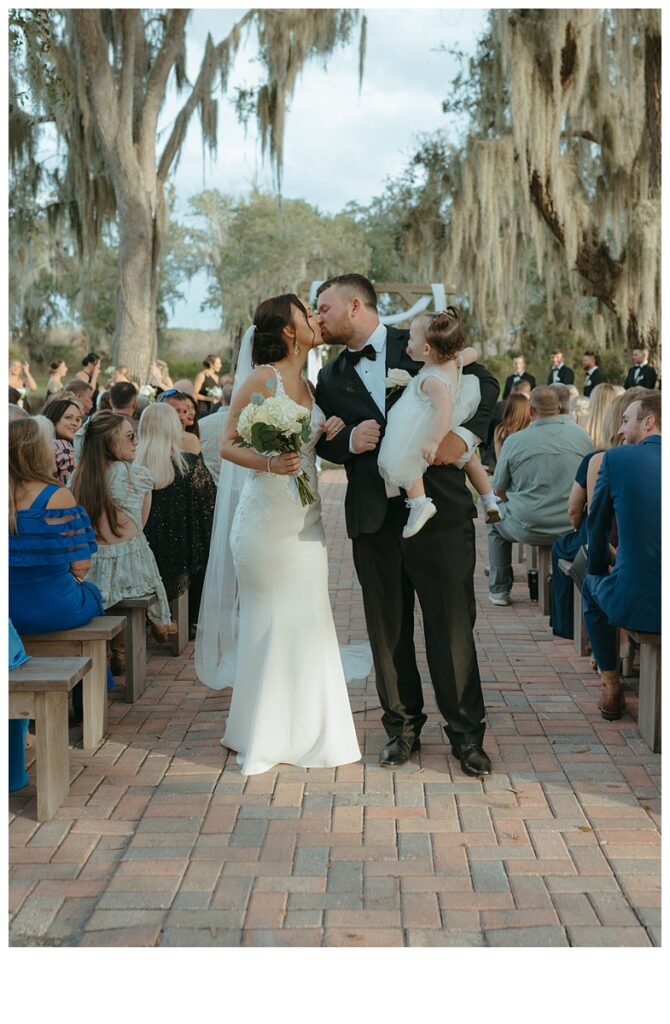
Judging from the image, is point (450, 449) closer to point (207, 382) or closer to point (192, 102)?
point (207, 382)

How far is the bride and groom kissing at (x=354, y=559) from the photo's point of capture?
434cm

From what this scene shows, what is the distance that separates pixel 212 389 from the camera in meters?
13.5

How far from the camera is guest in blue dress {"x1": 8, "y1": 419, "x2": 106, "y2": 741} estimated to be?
4566 millimetres

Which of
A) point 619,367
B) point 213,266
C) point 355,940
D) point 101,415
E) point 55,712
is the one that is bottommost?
point 355,940

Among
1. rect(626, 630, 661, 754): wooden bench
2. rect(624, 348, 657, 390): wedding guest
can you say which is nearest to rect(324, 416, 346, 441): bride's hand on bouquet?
rect(626, 630, 661, 754): wooden bench

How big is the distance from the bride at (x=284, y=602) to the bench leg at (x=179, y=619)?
1.88 m

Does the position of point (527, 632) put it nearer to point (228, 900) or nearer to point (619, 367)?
point (228, 900)

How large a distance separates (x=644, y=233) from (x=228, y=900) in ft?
57.9

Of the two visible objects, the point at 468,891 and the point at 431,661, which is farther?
the point at 431,661

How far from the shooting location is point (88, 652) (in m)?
4.86

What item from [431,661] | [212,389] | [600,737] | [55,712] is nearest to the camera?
[55,712]

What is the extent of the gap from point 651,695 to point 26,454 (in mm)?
2905

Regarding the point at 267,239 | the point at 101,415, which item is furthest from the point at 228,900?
the point at 267,239

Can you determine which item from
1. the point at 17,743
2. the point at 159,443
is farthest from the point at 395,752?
the point at 159,443
